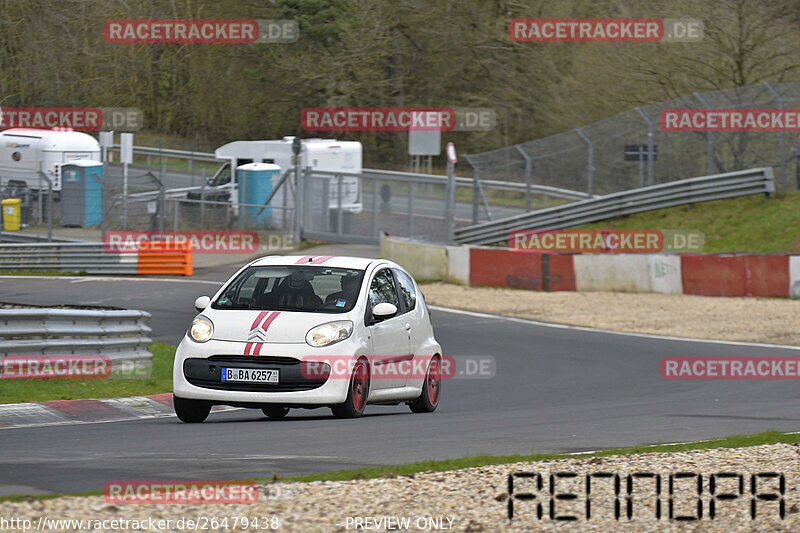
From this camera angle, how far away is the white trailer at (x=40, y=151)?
128 feet

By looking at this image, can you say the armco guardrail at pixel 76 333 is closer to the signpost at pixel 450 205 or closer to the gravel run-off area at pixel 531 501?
the gravel run-off area at pixel 531 501

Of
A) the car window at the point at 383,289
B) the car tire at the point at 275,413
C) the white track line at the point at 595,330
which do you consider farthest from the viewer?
the white track line at the point at 595,330

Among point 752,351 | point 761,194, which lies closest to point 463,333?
point 752,351

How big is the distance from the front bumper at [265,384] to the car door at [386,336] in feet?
2.15

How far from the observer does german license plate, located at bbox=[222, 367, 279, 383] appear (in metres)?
10.1

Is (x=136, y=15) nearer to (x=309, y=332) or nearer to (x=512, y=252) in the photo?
(x=512, y=252)

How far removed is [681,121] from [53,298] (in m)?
14.9

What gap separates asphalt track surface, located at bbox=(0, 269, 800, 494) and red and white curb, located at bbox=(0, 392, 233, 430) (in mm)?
489

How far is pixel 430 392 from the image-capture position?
12219mm

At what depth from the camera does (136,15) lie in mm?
51781

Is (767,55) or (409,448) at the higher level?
(767,55)
